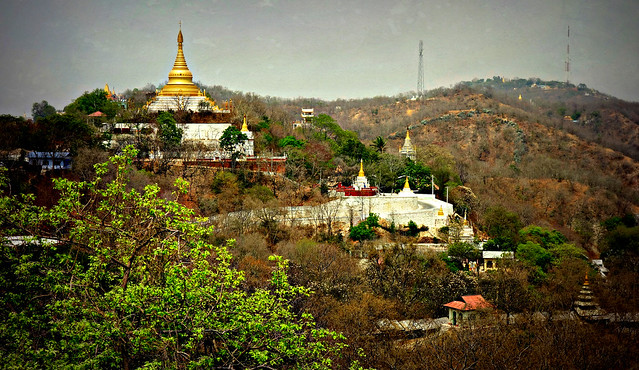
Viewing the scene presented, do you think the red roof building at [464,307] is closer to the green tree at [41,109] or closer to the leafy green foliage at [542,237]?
the leafy green foliage at [542,237]

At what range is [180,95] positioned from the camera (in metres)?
45.5

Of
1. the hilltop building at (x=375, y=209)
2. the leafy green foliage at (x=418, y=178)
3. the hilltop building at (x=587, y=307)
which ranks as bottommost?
the hilltop building at (x=587, y=307)

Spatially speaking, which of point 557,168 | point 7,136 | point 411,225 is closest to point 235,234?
point 411,225

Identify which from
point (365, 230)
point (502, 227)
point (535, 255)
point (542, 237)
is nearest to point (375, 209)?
point (365, 230)

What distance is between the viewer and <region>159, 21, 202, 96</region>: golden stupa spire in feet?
150

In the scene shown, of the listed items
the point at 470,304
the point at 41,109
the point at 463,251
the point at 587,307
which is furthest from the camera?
the point at 41,109

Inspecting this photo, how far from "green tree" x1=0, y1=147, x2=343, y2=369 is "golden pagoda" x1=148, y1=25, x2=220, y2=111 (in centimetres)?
3218

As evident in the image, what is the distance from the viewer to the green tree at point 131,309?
1130 cm

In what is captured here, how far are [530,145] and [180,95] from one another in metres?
49.4

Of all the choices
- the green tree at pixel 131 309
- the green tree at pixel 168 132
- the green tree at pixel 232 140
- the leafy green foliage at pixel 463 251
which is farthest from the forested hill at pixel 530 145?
the green tree at pixel 131 309

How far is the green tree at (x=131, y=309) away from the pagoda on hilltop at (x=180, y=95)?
32.1m

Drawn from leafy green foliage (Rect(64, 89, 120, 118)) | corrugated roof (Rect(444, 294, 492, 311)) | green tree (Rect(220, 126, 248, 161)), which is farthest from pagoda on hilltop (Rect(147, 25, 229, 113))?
corrugated roof (Rect(444, 294, 492, 311))

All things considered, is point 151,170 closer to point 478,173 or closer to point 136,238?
point 136,238

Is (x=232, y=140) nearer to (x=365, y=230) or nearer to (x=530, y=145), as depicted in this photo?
(x=365, y=230)
